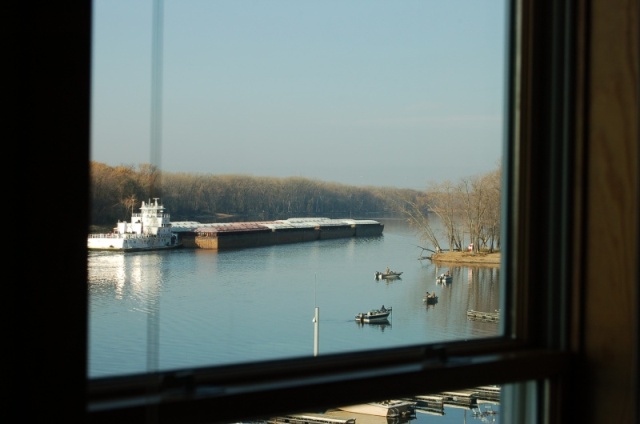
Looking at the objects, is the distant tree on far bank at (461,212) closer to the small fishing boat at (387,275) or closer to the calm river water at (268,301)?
the calm river water at (268,301)

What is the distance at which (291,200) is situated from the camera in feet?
5.74

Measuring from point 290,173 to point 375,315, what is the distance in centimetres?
39

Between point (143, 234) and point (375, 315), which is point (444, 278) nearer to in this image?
point (375, 315)

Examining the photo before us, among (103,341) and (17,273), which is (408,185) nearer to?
(103,341)

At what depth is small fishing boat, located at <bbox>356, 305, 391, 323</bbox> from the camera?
1.80m

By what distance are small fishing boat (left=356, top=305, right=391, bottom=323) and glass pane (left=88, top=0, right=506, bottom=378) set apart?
0.03 feet

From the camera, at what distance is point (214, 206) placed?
1628 millimetres

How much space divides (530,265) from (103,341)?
44.2 inches

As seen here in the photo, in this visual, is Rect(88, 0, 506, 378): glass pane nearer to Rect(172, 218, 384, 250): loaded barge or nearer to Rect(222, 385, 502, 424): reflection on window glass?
Rect(172, 218, 384, 250): loaded barge

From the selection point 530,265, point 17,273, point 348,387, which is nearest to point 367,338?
point 348,387

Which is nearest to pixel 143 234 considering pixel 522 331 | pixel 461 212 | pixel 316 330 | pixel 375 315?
pixel 316 330

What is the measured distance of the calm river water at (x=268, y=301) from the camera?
1.42 meters

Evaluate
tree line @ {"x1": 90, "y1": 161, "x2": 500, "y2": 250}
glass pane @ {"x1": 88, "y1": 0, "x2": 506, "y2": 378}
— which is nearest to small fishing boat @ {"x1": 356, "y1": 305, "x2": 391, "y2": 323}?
glass pane @ {"x1": 88, "y1": 0, "x2": 506, "y2": 378}

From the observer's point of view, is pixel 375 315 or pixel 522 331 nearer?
pixel 375 315
